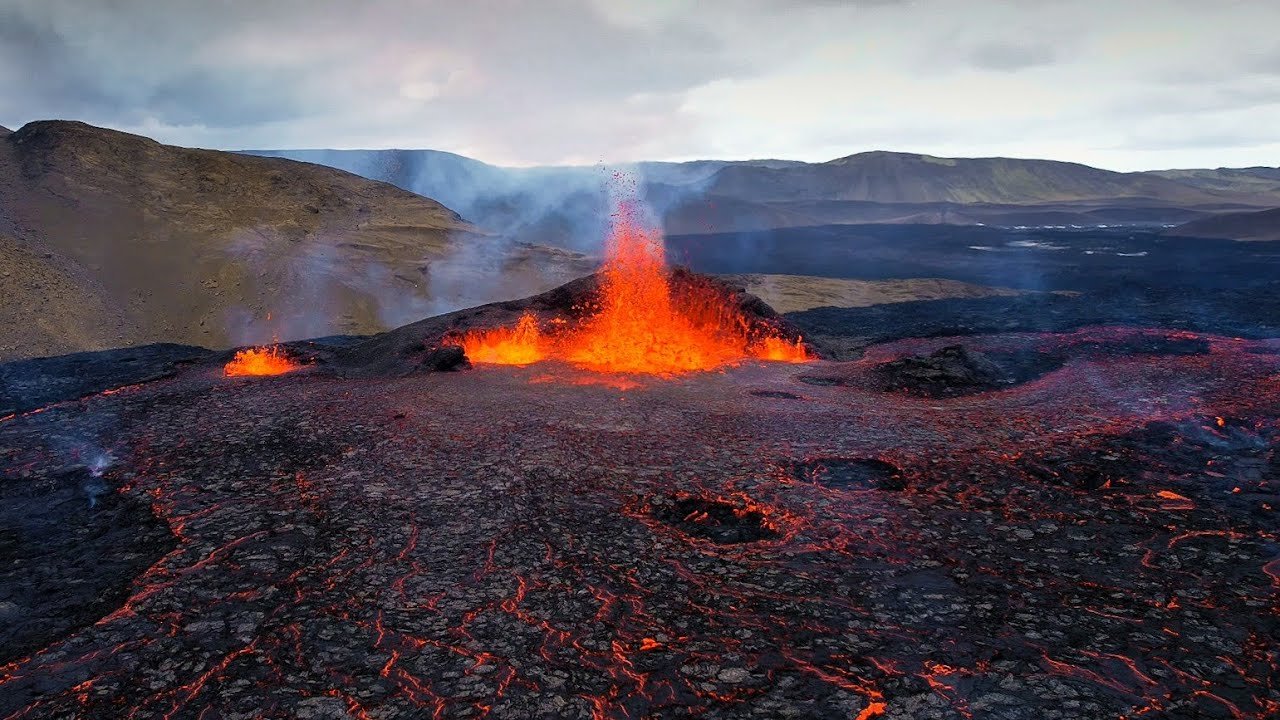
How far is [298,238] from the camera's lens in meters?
32.0

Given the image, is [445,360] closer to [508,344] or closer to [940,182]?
[508,344]

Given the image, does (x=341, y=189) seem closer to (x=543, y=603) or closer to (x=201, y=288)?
(x=201, y=288)

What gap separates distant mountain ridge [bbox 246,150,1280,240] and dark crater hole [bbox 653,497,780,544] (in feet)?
200

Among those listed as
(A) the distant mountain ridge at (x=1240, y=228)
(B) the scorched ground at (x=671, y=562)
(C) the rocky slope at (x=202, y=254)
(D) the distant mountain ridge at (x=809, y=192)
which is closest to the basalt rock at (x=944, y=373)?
(B) the scorched ground at (x=671, y=562)

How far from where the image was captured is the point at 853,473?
9.33 m

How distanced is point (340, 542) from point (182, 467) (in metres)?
4.00

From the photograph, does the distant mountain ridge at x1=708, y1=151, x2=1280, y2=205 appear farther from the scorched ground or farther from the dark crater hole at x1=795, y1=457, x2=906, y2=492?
the dark crater hole at x1=795, y1=457, x2=906, y2=492

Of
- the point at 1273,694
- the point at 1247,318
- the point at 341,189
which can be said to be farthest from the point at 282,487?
the point at 341,189

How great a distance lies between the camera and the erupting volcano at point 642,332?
17.1 m

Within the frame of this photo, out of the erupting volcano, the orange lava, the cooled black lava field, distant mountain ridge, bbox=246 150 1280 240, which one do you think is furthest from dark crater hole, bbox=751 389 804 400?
distant mountain ridge, bbox=246 150 1280 240

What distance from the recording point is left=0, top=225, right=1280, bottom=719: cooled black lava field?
4945 mm

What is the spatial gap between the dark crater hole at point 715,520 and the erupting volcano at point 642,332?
8053mm

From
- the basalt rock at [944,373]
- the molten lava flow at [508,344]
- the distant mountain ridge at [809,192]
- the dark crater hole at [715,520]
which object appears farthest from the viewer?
the distant mountain ridge at [809,192]

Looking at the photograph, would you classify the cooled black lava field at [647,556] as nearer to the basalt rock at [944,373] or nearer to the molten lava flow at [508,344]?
the basalt rock at [944,373]
